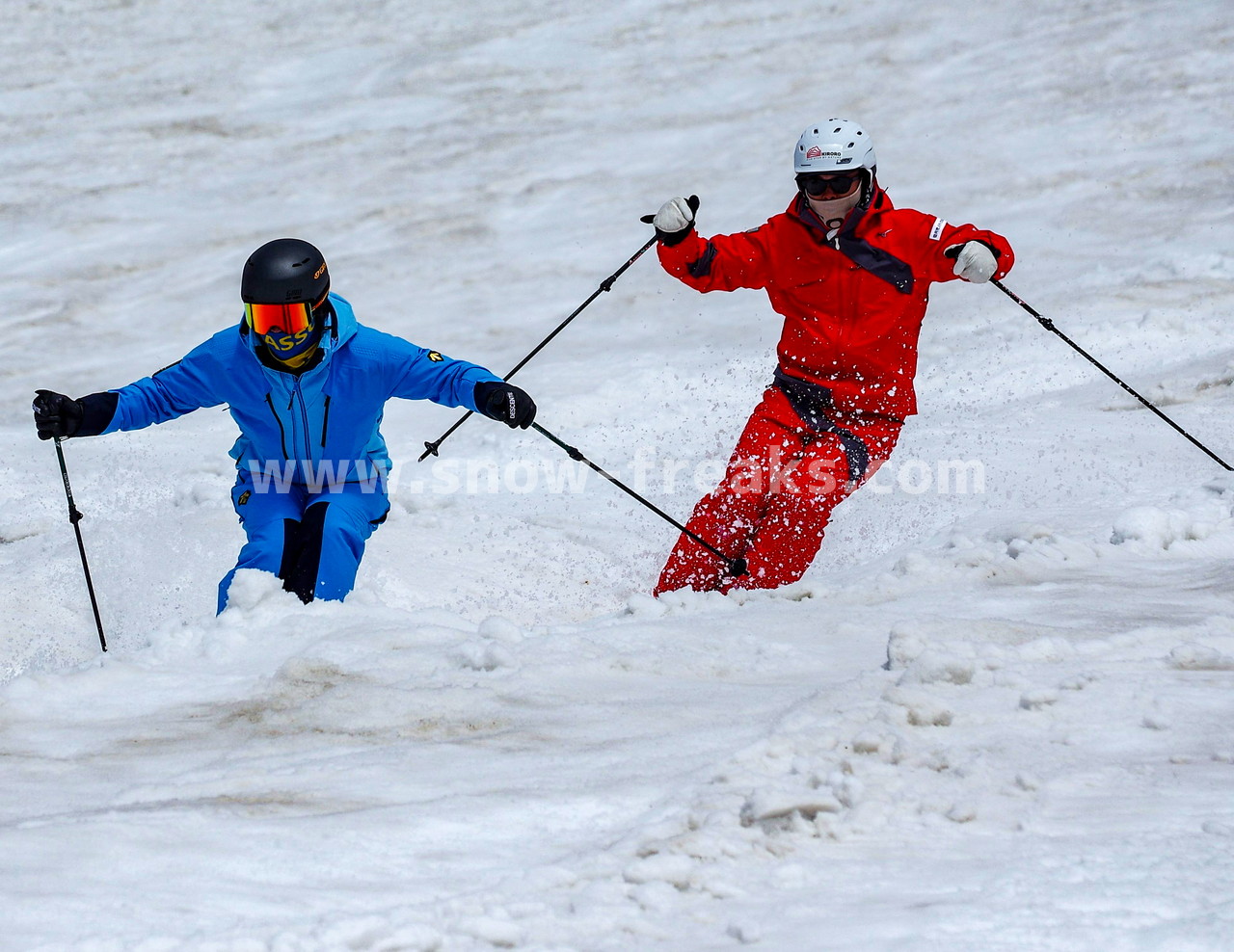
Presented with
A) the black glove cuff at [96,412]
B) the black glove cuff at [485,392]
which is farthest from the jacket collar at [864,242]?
the black glove cuff at [96,412]

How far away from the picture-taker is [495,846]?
113 inches

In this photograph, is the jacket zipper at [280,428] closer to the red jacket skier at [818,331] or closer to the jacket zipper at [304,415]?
the jacket zipper at [304,415]

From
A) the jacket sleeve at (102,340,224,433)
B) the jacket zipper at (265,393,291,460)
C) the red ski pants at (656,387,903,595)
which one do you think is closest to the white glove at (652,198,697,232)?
the red ski pants at (656,387,903,595)

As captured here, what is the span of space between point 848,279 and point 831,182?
1.47ft

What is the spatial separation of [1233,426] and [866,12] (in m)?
13.1

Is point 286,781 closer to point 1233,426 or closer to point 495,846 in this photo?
point 495,846

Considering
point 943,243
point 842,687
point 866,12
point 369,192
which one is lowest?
point 842,687

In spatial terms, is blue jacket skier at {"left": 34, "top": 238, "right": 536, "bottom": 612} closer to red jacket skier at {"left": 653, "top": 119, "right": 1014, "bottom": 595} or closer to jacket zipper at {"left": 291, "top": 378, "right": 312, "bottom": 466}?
jacket zipper at {"left": 291, "top": 378, "right": 312, "bottom": 466}

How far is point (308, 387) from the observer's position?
5.18 m

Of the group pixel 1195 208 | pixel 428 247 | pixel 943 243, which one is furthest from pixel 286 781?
pixel 1195 208

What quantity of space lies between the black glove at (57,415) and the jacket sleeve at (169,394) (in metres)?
0.16

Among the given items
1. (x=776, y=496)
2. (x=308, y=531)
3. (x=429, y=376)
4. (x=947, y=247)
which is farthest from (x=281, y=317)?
(x=947, y=247)

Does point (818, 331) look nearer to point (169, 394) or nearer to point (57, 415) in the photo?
point (169, 394)

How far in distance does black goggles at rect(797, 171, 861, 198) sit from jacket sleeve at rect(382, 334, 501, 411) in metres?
1.68
